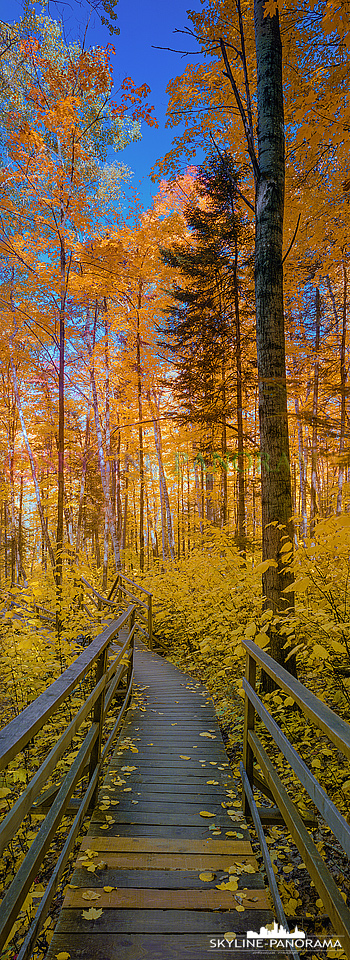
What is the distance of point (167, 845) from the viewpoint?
2373 mm

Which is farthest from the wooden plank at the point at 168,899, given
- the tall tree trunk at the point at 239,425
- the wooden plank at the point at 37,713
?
the tall tree trunk at the point at 239,425

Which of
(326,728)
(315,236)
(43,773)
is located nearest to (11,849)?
(43,773)

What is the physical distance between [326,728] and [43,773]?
45.8 inches

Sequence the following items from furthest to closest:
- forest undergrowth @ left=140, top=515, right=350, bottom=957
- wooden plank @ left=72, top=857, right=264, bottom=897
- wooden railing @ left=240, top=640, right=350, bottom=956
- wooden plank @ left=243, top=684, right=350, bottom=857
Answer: forest undergrowth @ left=140, top=515, right=350, bottom=957
wooden plank @ left=72, top=857, right=264, bottom=897
wooden railing @ left=240, top=640, right=350, bottom=956
wooden plank @ left=243, top=684, right=350, bottom=857

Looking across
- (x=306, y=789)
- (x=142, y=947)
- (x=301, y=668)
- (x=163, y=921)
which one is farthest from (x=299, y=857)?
(x=301, y=668)

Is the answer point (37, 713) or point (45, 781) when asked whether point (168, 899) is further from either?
point (37, 713)

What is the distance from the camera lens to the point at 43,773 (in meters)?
1.67

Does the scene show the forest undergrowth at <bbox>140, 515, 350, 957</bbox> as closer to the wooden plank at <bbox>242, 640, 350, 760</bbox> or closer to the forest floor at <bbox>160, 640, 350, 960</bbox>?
the forest floor at <bbox>160, 640, 350, 960</bbox>

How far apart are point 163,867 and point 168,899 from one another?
23 cm

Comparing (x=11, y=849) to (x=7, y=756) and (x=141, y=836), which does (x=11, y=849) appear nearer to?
(x=141, y=836)

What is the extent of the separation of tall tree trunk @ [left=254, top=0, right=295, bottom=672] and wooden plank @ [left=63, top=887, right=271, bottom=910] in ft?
7.33

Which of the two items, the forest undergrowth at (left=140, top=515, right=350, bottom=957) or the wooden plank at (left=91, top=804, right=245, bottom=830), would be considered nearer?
the forest undergrowth at (left=140, top=515, right=350, bottom=957)

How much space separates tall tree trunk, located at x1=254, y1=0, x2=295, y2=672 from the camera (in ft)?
13.4

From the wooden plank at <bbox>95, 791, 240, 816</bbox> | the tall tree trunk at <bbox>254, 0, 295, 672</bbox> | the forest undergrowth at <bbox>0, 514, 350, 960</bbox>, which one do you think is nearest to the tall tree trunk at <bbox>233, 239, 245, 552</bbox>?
the forest undergrowth at <bbox>0, 514, 350, 960</bbox>
